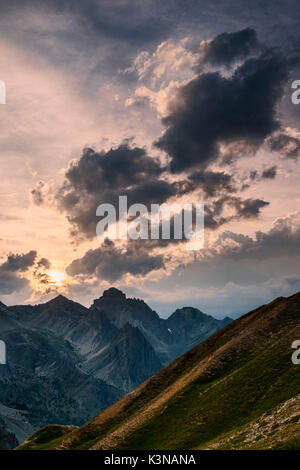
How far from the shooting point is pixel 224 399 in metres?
81.3

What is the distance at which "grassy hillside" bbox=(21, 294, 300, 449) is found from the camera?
62.4m

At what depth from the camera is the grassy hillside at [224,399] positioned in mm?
62406

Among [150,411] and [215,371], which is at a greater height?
[215,371]

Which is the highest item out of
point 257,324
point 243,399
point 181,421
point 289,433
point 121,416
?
point 257,324

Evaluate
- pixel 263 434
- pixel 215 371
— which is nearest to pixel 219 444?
Answer: pixel 263 434

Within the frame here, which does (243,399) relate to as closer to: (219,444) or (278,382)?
(278,382)

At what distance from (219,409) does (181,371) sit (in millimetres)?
40670

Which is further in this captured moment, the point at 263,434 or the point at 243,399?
the point at 243,399

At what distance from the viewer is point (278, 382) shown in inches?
3066
